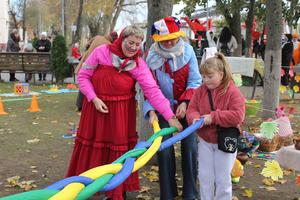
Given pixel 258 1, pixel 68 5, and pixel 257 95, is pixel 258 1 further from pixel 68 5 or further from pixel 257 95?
pixel 68 5

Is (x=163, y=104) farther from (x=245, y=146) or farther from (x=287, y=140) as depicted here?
(x=287, y=140)

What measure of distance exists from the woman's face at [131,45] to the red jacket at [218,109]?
64 centimetres

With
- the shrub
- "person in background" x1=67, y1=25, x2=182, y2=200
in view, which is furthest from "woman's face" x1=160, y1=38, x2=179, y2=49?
the shrub

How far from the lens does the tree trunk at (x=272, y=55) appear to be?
8023 millimetres

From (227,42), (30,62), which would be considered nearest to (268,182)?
(30,62)

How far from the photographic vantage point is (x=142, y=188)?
187 inches

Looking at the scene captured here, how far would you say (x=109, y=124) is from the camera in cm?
407

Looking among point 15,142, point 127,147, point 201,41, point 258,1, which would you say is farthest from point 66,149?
point 201,41

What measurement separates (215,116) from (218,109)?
11cm

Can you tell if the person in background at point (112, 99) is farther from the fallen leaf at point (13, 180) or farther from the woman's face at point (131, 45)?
the fallen leaf at point (13, 180)

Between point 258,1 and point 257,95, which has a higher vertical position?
point 258,1

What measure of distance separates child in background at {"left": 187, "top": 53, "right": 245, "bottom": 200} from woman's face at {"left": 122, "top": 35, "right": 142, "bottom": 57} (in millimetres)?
600

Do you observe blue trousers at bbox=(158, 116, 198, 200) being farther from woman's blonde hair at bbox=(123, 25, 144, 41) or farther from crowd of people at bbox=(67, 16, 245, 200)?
woman's blonde hair at bbox=(123, 25, 144, 41)

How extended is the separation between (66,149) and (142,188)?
2119 mm
